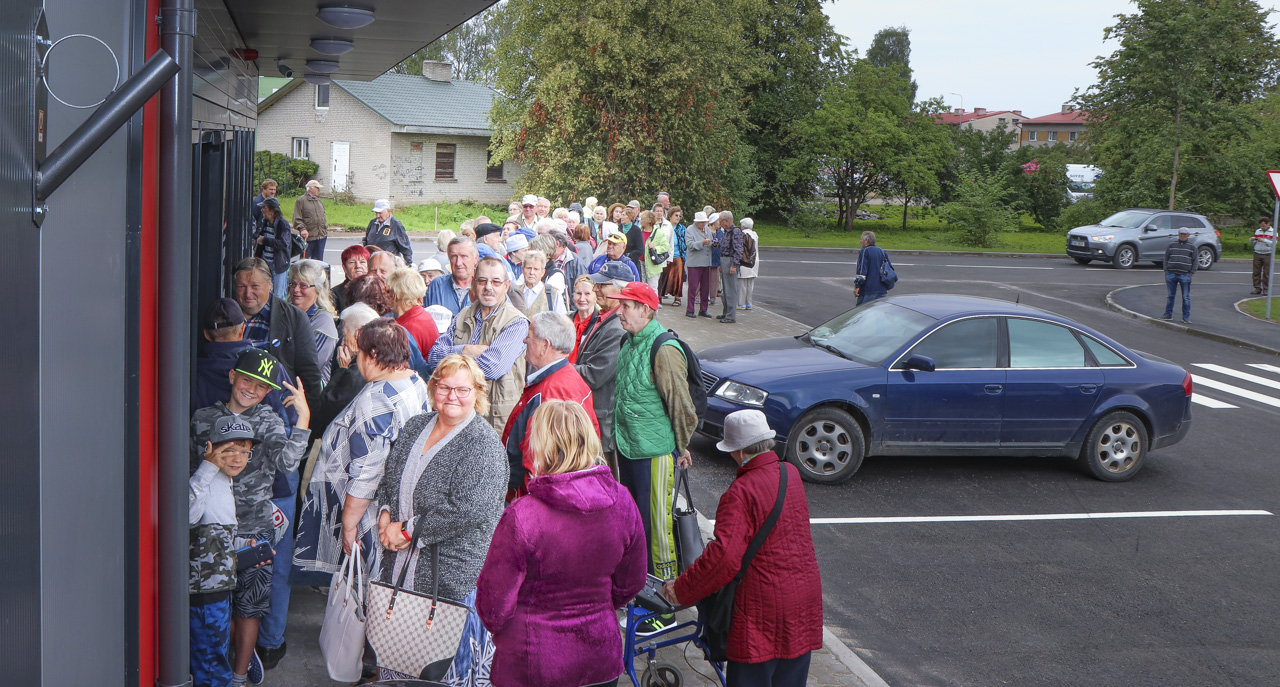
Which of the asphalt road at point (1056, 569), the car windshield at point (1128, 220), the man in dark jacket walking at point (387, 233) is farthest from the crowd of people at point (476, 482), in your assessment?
the car windshield at point (1128, 220)

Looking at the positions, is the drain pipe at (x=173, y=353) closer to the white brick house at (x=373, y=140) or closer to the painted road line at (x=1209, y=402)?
the painted road line at (x=1209, y=402)

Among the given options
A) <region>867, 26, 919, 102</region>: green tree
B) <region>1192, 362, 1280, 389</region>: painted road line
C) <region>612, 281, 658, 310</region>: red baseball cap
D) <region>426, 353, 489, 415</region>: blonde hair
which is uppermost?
<region>867, 26, 919, 102</region>: green tree

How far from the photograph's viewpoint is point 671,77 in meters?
30.9

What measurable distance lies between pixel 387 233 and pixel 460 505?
10353mm

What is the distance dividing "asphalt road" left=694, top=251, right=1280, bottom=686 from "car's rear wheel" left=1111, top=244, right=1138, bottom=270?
21.8m

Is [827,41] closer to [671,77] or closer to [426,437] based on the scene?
[671,77]

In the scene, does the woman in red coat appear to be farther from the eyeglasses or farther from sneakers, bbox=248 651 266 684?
sneakers, bbox=248 651 266 684

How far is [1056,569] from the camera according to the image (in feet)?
25.8

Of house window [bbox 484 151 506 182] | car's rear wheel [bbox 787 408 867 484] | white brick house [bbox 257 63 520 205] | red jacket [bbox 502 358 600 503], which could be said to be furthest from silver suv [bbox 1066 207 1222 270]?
red jacket [bbox 502 358 600 503]

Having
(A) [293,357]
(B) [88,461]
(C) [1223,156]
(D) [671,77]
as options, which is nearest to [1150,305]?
(D) [671,77]

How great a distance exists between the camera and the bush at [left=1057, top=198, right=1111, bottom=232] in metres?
43.0

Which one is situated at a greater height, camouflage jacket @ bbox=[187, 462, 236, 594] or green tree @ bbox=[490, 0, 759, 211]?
green tree @ bbox=[490, 0, 759, 211]

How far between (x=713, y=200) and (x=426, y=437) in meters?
31.1

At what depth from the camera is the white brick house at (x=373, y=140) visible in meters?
43.1
